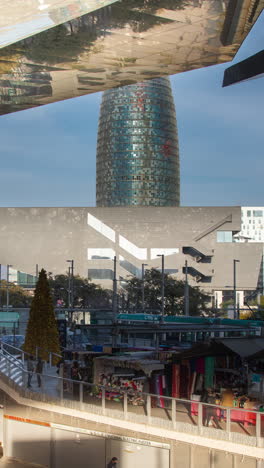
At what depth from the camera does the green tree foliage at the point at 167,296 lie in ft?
299

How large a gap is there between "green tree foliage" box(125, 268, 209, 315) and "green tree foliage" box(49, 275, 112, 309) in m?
5.46

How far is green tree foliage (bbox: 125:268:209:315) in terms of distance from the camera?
9106 centimetres

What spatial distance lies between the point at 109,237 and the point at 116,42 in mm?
97717

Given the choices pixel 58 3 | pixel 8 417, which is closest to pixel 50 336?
pixel 8 417

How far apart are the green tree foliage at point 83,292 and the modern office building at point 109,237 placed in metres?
8.60

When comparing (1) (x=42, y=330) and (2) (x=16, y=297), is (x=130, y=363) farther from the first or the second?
(2) (x=16, y=297)

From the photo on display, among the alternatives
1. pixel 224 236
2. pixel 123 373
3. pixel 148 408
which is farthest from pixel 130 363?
pixel 224 236

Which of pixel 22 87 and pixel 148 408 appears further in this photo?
pixel 22 87

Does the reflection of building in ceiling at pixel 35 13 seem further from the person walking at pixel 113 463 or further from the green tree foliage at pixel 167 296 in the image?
the green tree foliage at pixel 167 296

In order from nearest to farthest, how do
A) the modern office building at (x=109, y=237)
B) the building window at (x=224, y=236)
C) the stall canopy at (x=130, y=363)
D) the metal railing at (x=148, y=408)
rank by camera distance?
the metal railing at (x=148, y=408)
the stall canopy at (x=130, y=363)
the building window at (x=224, y=236)
the modern office building at (x=109, y=237)

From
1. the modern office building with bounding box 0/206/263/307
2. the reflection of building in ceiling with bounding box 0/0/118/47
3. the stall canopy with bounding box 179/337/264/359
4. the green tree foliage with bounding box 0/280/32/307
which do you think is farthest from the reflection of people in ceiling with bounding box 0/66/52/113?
the modern office building with bounding box 0/206/263/307

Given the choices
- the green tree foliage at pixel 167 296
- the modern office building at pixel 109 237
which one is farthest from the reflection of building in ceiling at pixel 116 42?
the modern office building at pixel 109 237

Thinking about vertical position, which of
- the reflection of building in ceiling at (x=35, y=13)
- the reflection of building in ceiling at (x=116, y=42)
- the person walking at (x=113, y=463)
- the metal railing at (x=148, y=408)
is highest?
the reflection of building in ceiling at (x=116, y=42)

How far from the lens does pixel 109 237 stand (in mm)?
117562
